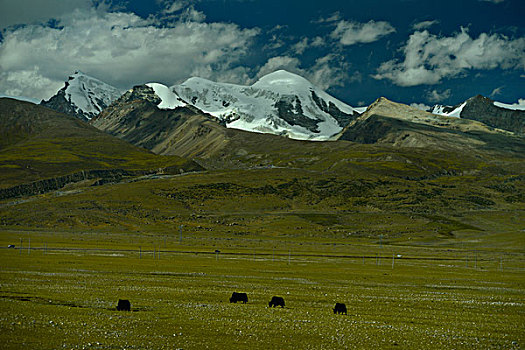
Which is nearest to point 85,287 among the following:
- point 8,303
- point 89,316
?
point 8,303

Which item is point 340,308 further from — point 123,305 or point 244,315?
point 123,305

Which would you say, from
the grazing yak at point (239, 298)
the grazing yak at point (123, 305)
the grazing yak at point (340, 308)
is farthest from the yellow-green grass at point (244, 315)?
the grazing yak at point (239, 298)

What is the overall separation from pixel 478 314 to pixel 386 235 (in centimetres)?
15587

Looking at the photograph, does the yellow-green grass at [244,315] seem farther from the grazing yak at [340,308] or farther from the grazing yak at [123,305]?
the grazing yak at [340,308]

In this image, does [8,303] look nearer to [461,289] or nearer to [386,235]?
[461,289]

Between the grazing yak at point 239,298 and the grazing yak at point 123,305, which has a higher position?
the grazing yak at point 123,305

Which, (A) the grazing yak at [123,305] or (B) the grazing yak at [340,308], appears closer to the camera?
(A) the grazing yak at [123,305]

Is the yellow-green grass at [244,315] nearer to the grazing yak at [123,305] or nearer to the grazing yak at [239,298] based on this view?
the grazing yak at [123,305]

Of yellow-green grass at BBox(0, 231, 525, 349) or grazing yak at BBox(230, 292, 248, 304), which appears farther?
grazing yak at BBox(230, 292, 248, 304)

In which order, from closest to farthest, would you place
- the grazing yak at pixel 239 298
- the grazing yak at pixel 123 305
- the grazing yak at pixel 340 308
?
the grazing yak at pixel 123 305, the grazing yak at pixel 340 308, the grazing yak at pixel 239 298

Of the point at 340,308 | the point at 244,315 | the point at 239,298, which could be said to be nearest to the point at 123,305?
the point at 244,315

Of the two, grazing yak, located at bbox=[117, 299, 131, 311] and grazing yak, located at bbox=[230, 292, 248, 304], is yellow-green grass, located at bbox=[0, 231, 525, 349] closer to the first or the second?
grazing yak, located at bbox=[117, 299, 131, 311]

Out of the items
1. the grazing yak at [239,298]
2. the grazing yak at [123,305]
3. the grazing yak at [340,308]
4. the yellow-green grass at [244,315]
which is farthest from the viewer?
the grazing yak at [239,298]

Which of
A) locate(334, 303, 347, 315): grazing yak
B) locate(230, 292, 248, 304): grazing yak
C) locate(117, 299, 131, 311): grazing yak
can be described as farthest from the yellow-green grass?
locate(230, 292, 248, 304): grazing yak
